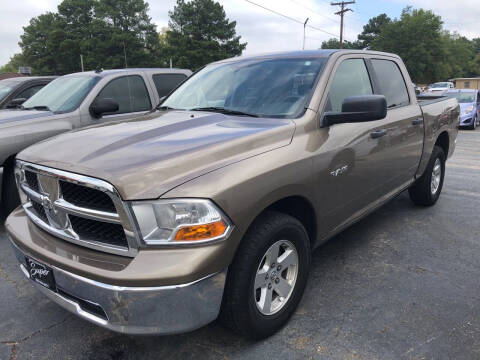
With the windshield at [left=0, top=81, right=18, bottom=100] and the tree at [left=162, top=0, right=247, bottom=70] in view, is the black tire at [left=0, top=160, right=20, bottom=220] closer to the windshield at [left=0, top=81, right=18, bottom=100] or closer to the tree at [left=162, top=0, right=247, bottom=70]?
the windshield at [left=0, top=81, right=18, bottom=100]

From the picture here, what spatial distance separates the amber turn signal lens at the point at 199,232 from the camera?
192 centimetres

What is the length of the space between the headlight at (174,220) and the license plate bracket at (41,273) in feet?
2.19

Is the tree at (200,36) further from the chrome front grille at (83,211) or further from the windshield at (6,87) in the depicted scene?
the chrome front grille at (83,211)

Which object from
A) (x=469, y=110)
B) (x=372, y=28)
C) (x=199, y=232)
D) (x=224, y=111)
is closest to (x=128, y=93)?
(x=224, y=111)

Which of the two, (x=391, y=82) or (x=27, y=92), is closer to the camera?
(x=391, y=82)

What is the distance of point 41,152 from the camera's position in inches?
96.9

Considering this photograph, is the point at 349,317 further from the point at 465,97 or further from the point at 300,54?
the point at 465,97

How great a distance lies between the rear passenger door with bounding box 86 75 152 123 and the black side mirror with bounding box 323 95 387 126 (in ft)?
10.8

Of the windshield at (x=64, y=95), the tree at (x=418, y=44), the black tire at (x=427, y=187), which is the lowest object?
the black tire at (x=427, y=187)

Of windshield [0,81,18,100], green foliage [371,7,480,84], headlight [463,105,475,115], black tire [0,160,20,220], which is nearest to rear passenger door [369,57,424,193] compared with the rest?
black tire [0,160,20,220]

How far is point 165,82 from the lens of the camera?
20.3ft

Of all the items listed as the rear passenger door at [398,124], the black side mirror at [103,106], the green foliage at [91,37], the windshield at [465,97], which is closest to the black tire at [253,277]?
the rear passenger door at [398,124]

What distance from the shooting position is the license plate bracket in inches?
85.6

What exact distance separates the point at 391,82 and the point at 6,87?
6335 mm
